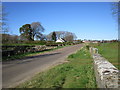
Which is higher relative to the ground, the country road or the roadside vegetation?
the roadside vegetation

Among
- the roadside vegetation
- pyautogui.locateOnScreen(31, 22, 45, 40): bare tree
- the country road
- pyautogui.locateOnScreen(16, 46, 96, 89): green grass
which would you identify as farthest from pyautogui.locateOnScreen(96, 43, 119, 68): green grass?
pyautogui.locateOnScreen(31, 22, 45, 40): bare tree

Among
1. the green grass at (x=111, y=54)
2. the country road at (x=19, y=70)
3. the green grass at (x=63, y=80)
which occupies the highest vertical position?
the green grass at (x=111, y=54)

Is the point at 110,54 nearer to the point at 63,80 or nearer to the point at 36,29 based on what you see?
the point at 63,80

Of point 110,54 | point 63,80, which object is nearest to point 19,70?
point 63,80

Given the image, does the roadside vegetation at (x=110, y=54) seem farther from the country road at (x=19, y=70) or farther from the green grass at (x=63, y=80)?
the country road at (x=19, y=70)

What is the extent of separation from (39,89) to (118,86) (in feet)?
9.19

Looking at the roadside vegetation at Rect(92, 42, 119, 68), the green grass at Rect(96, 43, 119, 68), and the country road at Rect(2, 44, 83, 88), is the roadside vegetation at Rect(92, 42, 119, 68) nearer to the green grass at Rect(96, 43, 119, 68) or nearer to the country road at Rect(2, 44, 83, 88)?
the green grass at Rect(96, 43, 119, 68)

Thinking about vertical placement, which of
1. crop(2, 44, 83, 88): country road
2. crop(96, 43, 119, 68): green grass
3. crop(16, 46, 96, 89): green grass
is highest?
crop(96, 43, 119, 68): green grass

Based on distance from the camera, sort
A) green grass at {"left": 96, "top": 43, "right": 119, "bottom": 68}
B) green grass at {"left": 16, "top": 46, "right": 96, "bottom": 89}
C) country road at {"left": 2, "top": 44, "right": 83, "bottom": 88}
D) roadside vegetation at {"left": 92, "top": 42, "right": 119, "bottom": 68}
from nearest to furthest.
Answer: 1. green grass at {"left": 16, "top": 46, "right": 96, "bottom": 89}
2. country road at {"left": 2, "top": 44, "right": 83, "bottom": 88}
3. green grass at {"left": 96, "top": 43, "right": 119, "bottom": 68}
4. roadside vegetation at {"left": 92, "top": 42, "right": 119, "bottom": 68}

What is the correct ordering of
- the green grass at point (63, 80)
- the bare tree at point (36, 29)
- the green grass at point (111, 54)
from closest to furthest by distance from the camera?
the green grass at point (63, 80) → the green grass at point (111, 54) → the bare tree at point (36, 29)

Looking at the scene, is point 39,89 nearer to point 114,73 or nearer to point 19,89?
point 19,89

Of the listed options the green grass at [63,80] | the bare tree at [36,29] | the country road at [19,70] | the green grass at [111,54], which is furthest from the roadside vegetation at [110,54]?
the bare tree at [36,29]

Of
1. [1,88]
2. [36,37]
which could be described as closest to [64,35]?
[36,37]

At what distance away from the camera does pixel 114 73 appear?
3287 millimetres
